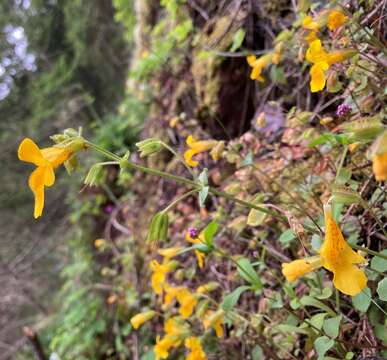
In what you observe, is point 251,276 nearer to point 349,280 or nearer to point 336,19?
point 349,280

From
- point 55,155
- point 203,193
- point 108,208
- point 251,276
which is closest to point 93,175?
point 55,155

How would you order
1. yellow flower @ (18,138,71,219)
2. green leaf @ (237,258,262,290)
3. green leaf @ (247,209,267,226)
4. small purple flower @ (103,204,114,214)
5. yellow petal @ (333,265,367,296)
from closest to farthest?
1. yellow petal @ (333,265,367,296)
2. yellow flower @ (18,138,71,219)
3. green leaf @ (247,209,267,226)
4. green leaf @ (237,258,262,290)
5. small purple flower @ (103,204,114,214)

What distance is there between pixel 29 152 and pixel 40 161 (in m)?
0.03

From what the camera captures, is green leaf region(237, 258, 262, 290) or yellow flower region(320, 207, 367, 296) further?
green leaf region(237, 258, 262, 290)

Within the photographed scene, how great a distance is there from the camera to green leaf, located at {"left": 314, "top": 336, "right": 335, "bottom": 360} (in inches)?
30.0

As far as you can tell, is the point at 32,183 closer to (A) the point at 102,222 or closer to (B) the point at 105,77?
(A) the point at 102,222

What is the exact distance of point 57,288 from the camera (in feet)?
16.0

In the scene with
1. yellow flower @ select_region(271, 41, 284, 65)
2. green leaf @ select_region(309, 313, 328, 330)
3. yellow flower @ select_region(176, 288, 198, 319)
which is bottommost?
yellow flower @ select_region(176, 288, 198, 319)

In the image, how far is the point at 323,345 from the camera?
0.78m

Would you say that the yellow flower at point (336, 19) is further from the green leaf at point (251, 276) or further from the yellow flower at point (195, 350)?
the yellow flower at point (195, 350)

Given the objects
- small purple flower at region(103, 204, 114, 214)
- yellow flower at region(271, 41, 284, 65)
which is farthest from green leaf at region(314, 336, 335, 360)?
small purple flower at region(103, 204, 114, 214)

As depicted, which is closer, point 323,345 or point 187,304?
point 323,345

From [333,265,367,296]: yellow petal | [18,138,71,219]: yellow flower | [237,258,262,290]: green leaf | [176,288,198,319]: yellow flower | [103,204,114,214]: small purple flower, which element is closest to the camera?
[333,265,367,296]: yellow petal

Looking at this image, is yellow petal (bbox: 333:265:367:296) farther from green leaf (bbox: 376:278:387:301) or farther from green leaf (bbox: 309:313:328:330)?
green leaf (bbox: 309:313:328:330)
